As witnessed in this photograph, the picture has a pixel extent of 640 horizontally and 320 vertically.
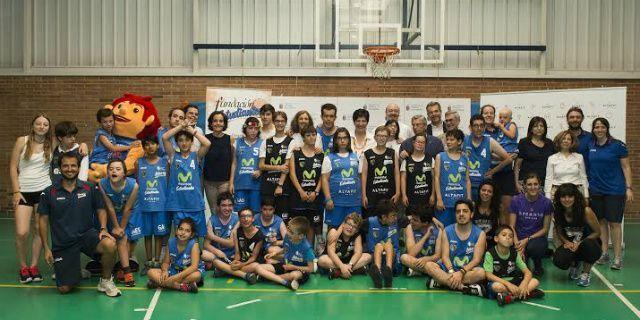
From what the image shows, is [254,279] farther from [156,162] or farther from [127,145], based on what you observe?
[127,145]

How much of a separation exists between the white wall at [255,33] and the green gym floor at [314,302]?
557cm

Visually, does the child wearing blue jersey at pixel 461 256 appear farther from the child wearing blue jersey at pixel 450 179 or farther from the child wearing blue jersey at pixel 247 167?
the child wearing blue jersey at pixel 247 167

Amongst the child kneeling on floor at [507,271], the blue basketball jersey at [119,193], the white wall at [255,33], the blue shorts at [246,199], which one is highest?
the white wall at [255,33]

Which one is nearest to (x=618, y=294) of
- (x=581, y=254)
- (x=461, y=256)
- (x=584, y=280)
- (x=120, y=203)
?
(x=584, y=280)

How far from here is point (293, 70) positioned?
11.1 metres

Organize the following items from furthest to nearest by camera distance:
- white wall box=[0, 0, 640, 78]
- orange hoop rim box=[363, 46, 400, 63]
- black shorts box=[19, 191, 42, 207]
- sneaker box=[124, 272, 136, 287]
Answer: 1. white wall box=[0, 0, 640, 78]
2. orange hoop rim box=[363, 46, 400, 63]
3. black shorts box=[19, 191, 42, 207]
4. sneaker box=[124, 272, 136, 287]

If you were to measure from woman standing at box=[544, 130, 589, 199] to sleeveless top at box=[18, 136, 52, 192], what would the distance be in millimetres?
5420

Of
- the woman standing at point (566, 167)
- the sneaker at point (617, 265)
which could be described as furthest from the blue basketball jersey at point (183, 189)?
the sneaker at point (617, 265)

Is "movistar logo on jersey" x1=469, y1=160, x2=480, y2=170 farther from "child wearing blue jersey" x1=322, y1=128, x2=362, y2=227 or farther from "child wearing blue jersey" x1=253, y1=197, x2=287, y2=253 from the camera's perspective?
"child wearing blue jersey" x1=253, y1=197, x2=287, y2=253

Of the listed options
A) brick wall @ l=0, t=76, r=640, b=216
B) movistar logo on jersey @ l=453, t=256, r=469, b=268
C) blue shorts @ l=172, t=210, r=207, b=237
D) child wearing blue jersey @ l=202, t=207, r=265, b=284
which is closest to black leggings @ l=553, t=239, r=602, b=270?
movistar logo on jersey @ l=453, t=256, r=469, b=268

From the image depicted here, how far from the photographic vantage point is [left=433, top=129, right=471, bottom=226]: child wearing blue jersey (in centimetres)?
701

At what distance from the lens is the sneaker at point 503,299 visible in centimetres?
570

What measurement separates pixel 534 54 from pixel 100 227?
820cm

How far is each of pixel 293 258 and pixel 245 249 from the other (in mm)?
511
